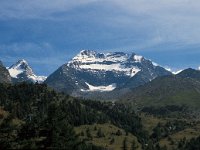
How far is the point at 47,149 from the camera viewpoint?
133 meters

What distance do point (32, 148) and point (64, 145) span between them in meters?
17.6

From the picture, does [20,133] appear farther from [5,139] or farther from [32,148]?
[32,148]

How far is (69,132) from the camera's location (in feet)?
492

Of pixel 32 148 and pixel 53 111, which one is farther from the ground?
pixel 53 111

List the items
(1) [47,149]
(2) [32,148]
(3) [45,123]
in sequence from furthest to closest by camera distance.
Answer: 1. (3) [45,123]
2. (1) [47,149]
3. (2) [32,148]

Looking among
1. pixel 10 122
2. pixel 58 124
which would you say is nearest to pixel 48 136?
pixel 58 124

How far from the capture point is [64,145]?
137 m

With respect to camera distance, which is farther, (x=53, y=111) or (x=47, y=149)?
(x=53, y=111)

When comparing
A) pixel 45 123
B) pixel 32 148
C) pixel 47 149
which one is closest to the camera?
pixel 32 148

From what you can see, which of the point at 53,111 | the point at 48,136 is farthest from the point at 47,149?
the point at 53,111

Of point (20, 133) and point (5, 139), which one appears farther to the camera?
point (20, 133)

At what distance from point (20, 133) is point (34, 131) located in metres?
4.71

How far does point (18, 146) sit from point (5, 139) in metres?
4.77

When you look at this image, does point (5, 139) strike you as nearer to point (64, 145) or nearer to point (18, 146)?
point (18, 146)
